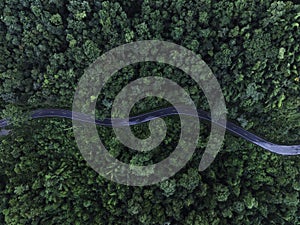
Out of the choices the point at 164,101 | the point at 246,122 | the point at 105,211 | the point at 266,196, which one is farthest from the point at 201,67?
the point at 105,211

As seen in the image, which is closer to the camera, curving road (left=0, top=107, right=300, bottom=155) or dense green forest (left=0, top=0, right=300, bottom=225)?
dense green forest (left=0, top=0, right=300, bottom=225)

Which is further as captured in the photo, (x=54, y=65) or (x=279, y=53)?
(x=54, y=65)

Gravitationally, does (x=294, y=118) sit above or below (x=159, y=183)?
above

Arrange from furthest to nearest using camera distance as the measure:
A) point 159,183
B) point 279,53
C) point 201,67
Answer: point 159,183 < point 201,67 < point 279,53

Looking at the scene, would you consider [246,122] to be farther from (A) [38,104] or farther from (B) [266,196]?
(A) [38,104]

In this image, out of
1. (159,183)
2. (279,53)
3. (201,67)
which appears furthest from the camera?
(159,183)

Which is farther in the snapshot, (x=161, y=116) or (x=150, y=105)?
(x=161, y=116)

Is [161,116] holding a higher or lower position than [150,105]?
lower

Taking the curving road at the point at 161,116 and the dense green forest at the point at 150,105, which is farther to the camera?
the curving road at the point at 161,116
